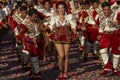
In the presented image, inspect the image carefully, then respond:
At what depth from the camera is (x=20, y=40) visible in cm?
1119

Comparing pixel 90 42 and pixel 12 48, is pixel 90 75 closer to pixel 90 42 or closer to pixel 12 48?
pixel 90 42

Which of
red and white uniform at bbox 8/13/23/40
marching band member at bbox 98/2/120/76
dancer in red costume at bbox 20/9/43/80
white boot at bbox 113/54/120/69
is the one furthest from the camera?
red and white uniform at bbox 8/13/23/40

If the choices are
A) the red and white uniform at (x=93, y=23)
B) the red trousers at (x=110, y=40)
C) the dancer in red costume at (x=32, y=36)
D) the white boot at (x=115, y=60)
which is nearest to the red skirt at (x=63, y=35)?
the dancer in red costume at (x=32, y=36)

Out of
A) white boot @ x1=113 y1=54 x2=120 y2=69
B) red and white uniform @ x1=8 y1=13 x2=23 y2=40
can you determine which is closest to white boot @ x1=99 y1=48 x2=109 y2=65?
white boot @ x1=113 y1=54 x2=120 y2=69

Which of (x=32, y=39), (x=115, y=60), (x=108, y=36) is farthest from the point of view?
(x=115, y=60)

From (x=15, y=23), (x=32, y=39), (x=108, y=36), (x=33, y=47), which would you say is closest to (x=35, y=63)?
(x=33, y=47)

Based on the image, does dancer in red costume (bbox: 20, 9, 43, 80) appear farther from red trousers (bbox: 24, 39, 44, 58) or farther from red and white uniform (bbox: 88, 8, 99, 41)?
red and white uniform (bbox: 88, 8, 99, 41)

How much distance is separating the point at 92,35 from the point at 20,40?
2960mm

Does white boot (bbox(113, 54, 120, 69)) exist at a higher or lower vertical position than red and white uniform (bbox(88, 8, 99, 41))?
lower

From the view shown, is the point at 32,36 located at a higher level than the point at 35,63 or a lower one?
higher

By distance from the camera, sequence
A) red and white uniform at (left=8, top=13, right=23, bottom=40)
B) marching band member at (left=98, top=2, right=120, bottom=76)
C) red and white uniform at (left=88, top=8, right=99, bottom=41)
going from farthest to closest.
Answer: red and white uniform at (left=88, top=8, right=99, bottom=41) → red and white uniform at (left=8, top=13, right=23, bottom=40) → marching band member at (left=98, top=2, right=120, bottom=76)

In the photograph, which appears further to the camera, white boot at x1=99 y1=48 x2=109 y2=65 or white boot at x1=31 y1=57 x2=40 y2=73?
white boot at x1=99 y1=48 x2=109 y2=65

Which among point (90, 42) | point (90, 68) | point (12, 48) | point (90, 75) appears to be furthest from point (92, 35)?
point (12, 48)

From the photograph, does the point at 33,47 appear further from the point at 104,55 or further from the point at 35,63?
the point at 104,55
